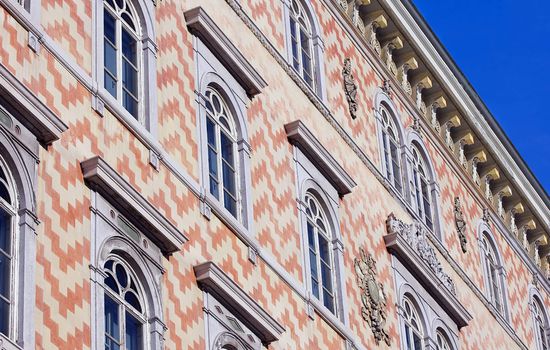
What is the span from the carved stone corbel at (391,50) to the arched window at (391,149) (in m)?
1.05

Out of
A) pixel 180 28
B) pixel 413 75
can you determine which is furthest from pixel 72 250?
pixel 413 75

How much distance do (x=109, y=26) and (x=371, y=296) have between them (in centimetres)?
660

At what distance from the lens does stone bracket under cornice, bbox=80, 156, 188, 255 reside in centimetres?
1747

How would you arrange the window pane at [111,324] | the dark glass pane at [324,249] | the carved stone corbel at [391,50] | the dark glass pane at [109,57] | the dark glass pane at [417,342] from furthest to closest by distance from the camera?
the carved stone corbel at [391,50], the dark glass pane at [417,342], the dark glass pane at [324,249], the dark glass pane at [109,57], the window pane at [111,324]

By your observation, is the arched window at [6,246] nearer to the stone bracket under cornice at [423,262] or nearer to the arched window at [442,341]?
the stone bracket under cornice at [423,262]

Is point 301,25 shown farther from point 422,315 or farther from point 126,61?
point 126,61

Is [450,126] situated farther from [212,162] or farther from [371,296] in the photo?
[212,162]

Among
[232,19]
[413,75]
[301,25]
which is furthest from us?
[413,75]

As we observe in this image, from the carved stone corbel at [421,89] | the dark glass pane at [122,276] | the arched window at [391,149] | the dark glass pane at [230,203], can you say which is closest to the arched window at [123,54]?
the dark glass pane at [230,203]

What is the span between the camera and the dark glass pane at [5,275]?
15.6 m

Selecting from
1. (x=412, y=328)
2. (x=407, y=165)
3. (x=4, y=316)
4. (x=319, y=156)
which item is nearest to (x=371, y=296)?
(x=412, y=328)

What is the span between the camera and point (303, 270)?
22.1 metres

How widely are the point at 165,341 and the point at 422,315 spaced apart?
8.81 meters

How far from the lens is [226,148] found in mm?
21438
